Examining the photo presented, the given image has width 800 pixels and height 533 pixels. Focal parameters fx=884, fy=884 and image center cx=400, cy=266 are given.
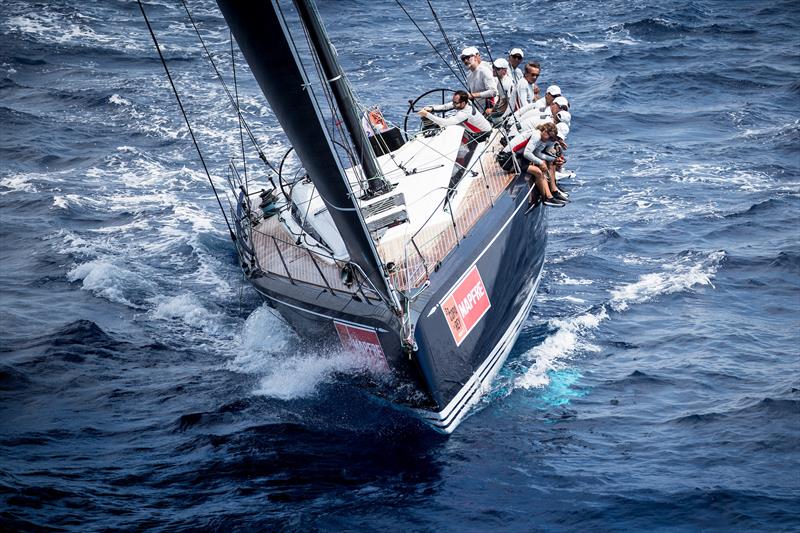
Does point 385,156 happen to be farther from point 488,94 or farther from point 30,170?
point 30,170

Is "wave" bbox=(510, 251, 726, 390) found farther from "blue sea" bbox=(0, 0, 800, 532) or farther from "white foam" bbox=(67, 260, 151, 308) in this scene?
"white foam" bbox=(67, 260, 151, 308)

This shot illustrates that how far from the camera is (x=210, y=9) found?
29578mm

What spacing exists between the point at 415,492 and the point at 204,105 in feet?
48.3

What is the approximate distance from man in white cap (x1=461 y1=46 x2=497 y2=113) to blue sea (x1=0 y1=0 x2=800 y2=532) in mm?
3171

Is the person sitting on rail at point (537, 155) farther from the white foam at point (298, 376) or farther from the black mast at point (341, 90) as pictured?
the white foam at point (298, 376)

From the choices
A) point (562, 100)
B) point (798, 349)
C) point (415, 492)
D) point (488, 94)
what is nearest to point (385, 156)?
point (488, 94)

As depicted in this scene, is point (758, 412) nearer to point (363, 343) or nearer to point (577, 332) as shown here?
point (577, 332)

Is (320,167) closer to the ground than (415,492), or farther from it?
farther from it

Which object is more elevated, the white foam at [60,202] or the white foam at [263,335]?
the white foam at [60,202]

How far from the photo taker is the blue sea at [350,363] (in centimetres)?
900

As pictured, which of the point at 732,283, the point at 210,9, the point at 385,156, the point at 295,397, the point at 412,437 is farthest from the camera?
the point at 210,9

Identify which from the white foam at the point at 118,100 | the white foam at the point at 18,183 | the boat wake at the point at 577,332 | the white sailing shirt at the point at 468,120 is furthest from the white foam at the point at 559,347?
the white foam at the point at 118,100

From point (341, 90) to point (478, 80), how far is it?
2.96m

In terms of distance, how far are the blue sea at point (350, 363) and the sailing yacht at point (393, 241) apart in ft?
2.26
